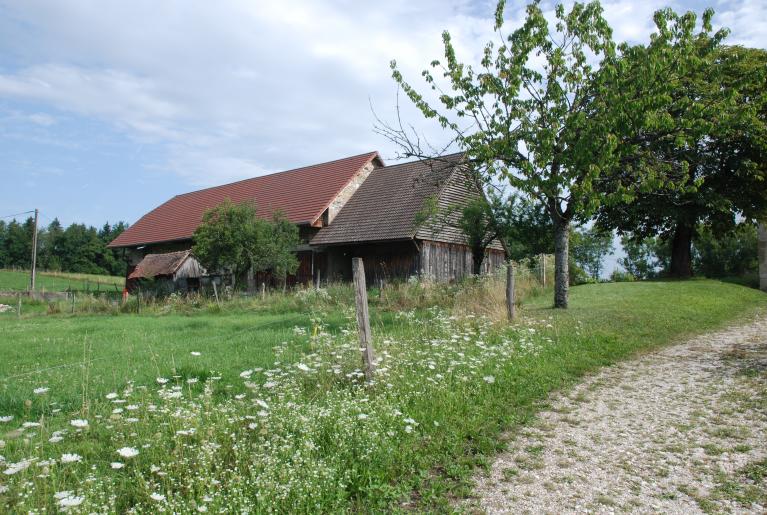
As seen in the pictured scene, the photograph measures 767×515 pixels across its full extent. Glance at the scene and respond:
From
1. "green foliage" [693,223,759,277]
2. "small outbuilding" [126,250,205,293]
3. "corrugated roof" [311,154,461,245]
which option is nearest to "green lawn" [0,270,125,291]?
"small outbuilding" [126,250,205,293]

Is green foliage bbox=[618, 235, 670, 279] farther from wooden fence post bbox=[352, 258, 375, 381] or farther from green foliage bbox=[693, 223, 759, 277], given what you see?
wooden fence post bbox=[352, 258, 375, 381]

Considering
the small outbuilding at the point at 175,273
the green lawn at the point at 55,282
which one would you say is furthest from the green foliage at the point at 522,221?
the green lawn at the point at 55,282

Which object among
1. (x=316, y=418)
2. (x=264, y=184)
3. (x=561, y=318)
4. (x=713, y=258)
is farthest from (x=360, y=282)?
(x=713, y=258)

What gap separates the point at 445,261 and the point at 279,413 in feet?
64.8

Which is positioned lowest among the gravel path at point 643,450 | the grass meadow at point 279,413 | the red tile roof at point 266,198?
the gravel path at point 643,450

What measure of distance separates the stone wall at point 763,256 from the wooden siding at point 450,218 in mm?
11616

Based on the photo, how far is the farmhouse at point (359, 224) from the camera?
23.8 meters

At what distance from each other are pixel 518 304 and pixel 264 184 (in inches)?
940

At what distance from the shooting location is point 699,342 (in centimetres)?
1098

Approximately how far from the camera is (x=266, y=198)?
32.7 metres

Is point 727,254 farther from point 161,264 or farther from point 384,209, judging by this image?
point 161,264

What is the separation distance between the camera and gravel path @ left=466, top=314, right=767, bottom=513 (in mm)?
4344

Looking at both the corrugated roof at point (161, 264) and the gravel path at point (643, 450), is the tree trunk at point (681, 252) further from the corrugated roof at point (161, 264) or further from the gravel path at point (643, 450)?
the corrugated roof at point (161, 264)

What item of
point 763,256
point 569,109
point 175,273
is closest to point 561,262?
point 569,109
